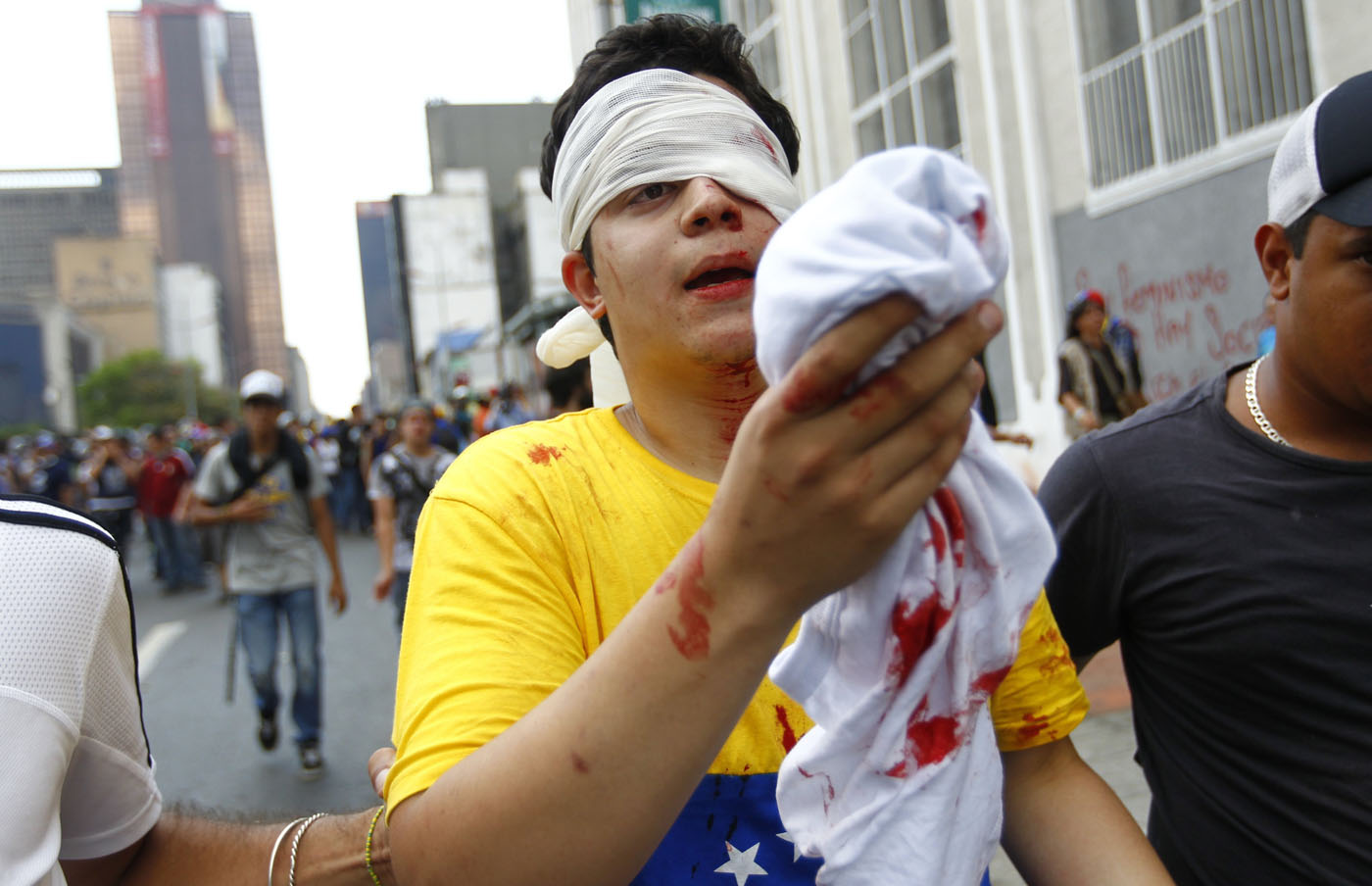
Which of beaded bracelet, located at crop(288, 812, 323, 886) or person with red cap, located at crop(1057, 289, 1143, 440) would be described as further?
person with red cap, located at crop(1057, 289, 1143, 440)

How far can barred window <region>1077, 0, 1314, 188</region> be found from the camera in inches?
313

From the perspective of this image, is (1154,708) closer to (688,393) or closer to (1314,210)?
(1314,210)

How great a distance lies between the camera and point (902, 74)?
44.6ft

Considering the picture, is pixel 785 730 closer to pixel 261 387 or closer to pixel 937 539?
pixel 937 539

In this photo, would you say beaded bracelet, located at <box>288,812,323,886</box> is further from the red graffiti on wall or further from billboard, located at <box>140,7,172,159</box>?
billboard, located at <box>140,7,172,159</box>

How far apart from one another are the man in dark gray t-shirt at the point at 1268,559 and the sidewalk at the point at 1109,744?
6.72 ft

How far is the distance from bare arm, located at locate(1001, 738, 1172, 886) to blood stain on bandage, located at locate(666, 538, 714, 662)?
72 cm

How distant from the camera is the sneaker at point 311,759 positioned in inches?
233

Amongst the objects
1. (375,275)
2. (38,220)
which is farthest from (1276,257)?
(38,220)

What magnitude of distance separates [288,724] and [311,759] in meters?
1.35

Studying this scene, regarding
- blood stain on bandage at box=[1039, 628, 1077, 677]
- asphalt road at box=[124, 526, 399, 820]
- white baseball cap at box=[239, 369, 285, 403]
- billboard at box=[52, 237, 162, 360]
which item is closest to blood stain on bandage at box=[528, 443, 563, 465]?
blood stain on bandage at box=[1039, 628, 1077, 677]

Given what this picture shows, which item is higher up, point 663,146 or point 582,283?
point 663,146

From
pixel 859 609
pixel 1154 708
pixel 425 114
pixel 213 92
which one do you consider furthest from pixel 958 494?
pixel 213 92

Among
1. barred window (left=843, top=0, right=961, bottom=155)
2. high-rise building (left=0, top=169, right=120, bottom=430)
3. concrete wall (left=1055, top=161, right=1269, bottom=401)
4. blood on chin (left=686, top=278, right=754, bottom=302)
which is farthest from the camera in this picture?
high-rise building (left=0, top=169, right=120, bottom=430)
